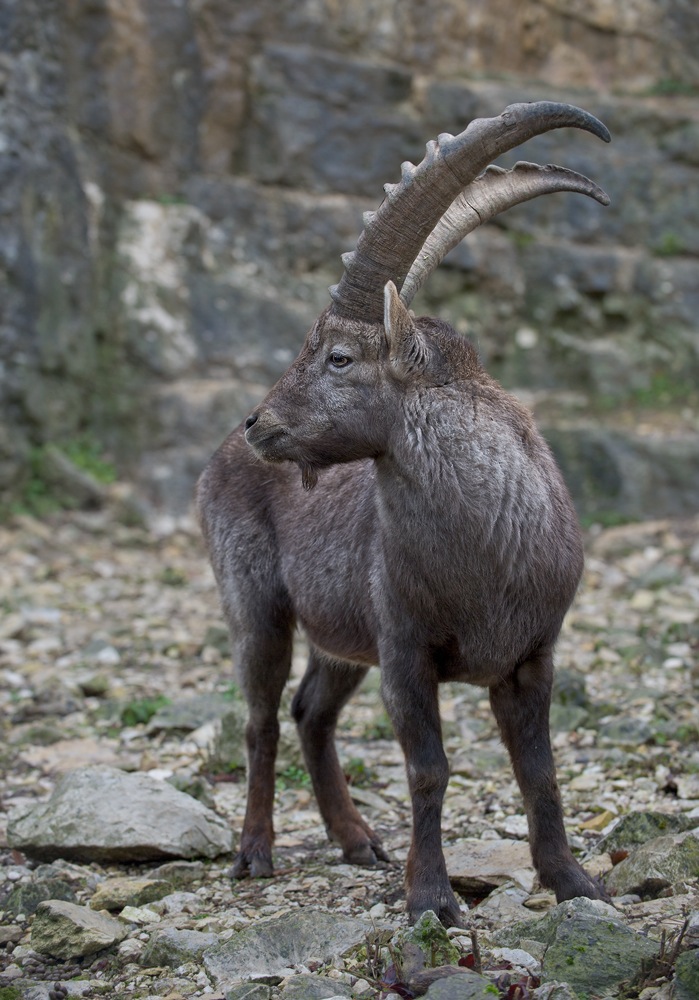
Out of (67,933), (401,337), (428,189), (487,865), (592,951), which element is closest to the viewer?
(592,951)

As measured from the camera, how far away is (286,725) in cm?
664

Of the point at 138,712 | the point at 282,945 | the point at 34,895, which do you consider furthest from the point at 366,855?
the point at 138,712

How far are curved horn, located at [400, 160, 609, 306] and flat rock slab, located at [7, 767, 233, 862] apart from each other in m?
2.36

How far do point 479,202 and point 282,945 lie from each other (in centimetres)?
271

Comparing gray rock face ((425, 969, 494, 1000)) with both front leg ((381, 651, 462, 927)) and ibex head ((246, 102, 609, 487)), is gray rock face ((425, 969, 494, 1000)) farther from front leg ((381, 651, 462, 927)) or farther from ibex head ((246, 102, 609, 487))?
ibex head ((246, 102, 609, 487))

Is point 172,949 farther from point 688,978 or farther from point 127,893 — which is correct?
point 688,978

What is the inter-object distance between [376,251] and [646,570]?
21.5 feet

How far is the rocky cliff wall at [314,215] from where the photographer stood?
40.4 feet

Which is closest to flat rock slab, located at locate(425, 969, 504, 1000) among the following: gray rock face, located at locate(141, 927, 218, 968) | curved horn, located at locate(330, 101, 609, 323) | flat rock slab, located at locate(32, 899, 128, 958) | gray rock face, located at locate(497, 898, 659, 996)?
gray rock face, located at locate(497, 898, 659, 996)

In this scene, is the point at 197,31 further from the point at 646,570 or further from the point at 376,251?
the point at 376,251

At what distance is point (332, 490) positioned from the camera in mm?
5387

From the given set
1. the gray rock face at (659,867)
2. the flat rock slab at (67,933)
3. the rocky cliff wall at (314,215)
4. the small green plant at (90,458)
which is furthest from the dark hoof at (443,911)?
the small green plant at (90,458)

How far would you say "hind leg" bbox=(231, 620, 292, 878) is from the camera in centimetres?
540

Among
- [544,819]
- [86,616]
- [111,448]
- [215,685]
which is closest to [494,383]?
[544,819]
